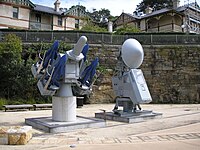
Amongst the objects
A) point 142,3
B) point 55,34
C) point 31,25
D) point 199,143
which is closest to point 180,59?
point 55,34

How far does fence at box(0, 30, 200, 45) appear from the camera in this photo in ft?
73.4

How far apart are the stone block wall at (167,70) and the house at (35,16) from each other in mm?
12819

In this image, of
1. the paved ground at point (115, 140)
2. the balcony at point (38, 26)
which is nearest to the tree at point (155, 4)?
the balcony at point (38, 26)

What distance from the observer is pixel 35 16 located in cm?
3362

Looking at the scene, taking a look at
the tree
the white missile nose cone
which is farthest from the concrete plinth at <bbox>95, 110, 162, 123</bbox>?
the tree

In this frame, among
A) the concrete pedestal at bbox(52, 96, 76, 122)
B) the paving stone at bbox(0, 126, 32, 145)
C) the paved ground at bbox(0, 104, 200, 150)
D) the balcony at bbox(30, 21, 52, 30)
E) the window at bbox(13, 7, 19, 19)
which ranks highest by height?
the window at bbox(13, 7, 19, 19)

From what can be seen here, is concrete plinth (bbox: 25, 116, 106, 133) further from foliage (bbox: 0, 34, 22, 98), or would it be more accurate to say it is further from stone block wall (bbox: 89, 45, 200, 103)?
stone block wall (bbox: 89, 45, 200, 103)

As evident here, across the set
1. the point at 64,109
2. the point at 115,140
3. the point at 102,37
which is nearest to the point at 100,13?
the point at 102,37

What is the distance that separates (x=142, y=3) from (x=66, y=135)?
5480 centimetres

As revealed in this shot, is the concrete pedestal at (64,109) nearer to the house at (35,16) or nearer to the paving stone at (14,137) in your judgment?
the paving stone at (14,137)

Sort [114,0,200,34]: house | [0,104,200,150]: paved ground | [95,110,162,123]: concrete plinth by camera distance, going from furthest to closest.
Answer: [114,0,200,34]: house
[95,110,162,123]: concrete plinth
[0,104,200,150]: paved ground

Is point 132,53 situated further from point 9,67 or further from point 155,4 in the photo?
point 155,4

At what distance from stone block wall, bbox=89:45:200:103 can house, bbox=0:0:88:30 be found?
12819 millimetres

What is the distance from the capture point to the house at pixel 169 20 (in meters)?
35.2
